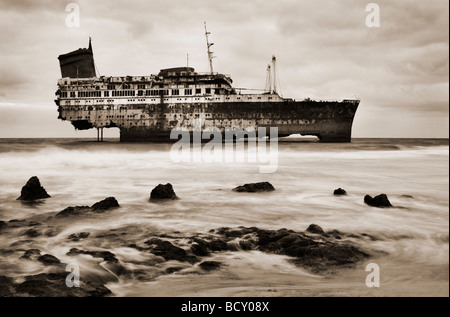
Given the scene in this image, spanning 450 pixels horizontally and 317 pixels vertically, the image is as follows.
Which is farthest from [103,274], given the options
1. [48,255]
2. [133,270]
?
[48,255]

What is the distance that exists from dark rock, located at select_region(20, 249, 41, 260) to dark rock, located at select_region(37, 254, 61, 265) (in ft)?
0.63

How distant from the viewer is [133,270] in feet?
14.9

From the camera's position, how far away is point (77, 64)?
54312 millimetres

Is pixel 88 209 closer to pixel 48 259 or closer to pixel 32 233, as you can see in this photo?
pixel 32 233

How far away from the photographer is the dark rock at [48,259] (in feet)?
15.2

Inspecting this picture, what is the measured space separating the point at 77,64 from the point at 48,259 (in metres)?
56.3

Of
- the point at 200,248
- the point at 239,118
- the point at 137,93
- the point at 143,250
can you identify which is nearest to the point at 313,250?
the point at 200,248

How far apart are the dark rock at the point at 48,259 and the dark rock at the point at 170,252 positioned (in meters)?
1.31

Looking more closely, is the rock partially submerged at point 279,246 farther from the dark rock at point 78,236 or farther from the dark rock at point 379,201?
the dark rock at point 379,201

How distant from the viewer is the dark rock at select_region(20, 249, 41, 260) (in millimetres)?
4864

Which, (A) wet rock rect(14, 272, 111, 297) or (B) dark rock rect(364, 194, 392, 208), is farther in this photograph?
(B) dark rock rect(364, 194, 392, 208)

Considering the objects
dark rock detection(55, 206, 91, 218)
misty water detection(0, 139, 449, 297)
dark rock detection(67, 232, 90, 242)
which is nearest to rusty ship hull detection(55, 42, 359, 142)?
misty water detection(0, 139, 449, 297)

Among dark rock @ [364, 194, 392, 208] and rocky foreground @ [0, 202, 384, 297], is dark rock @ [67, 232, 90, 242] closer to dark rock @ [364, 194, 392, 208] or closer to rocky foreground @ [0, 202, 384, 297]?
rocky foreground @ [0, 202, 384, 297]
